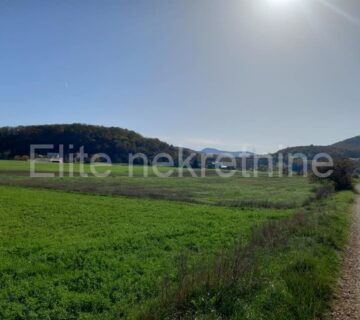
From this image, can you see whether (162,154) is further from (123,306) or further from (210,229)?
(123,306)

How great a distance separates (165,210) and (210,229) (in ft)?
27.7

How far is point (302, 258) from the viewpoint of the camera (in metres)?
9.90

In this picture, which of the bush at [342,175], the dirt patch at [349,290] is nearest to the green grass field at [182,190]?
the bush at [342,175]

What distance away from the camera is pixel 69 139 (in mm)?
147125

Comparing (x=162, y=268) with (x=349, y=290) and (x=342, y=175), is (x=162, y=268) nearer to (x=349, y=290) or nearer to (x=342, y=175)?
(x=349, y=290)

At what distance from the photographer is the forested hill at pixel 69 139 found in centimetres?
13975

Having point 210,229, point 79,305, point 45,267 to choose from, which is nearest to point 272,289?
point 79,305

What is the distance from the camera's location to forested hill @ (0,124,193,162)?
A: 458ft

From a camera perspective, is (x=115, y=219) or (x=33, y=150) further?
(x=33, y=150)

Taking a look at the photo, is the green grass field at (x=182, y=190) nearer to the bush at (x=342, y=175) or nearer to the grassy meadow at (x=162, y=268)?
the bush at (x=342, y=175)

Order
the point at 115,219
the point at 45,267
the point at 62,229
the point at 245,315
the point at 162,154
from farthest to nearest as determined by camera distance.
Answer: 1. the point at 162,154
2. the point at 115,219
3. the point at 62,229
4. the point at 45,267
5. the point at 245,315

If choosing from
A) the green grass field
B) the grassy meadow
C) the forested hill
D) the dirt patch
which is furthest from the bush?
the forested hill

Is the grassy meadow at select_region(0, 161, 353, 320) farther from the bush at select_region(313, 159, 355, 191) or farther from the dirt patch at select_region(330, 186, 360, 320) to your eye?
the bush at select_region(313, 159, 355, 191)

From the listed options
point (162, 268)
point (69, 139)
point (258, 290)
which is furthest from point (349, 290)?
point (69, 139)
